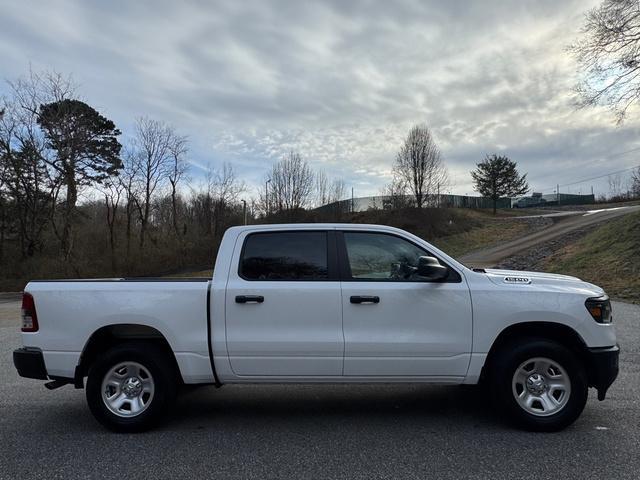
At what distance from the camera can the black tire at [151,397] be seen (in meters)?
4.33

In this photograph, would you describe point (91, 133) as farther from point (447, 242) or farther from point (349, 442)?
point (349, 442)

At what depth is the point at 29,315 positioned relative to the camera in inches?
175

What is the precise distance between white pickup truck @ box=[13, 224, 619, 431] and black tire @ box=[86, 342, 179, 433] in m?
0.01

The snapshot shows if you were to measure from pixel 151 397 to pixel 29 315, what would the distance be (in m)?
1.43

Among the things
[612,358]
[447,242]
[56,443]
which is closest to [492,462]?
[612,358]

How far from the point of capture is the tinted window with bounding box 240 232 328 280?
445 cm

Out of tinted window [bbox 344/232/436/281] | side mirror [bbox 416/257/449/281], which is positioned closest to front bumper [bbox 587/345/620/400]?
side mirror [bbox 416/257/449/281]

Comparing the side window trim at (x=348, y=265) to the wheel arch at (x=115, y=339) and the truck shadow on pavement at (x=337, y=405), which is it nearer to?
the truck shadow on pavement at (x=337, y=405)

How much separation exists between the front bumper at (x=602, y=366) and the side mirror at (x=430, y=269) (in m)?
1.54

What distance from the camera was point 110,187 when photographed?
135 feet

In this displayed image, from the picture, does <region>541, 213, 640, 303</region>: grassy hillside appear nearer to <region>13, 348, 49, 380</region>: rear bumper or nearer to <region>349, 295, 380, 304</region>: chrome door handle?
<region>349, 295, 380, 304</region>: chrome door handle

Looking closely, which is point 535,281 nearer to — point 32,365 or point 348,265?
point 348,265

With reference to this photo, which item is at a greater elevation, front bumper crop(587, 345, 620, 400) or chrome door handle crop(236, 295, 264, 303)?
chrome door handle crop(236, 295, 264, 303)

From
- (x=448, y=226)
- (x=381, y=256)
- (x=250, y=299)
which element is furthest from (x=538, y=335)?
(x=448, y=226)
